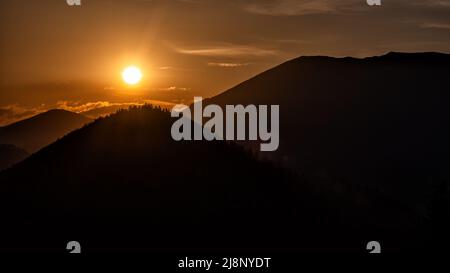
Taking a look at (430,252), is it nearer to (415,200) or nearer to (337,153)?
(415,200)

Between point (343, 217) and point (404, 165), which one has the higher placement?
point (404, 165)

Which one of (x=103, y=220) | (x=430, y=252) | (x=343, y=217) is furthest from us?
(x=343, y=217)

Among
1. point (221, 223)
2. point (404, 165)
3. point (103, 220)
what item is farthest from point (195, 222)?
point (404, 165)

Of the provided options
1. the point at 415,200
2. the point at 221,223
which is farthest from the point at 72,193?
the point at 415,200

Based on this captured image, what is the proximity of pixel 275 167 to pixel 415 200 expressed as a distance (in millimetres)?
79950

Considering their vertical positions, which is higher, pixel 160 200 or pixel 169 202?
pixel 160 200

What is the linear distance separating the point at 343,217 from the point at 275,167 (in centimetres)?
1085

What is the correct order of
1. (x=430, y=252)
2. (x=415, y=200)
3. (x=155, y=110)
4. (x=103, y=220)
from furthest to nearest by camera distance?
(x=415, y=200) < (x=155, y=110) < (x=103, y=220) < (x=430, y=252)

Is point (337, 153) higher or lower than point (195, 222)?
higher

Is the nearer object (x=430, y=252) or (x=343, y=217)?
(x=430, y=252)

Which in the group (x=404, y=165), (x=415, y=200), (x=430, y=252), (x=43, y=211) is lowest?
(x=430, y=252)

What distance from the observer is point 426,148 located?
18875 cm

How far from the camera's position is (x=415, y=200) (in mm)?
149875

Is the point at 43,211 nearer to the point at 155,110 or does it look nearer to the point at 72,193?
the point at 72,193
